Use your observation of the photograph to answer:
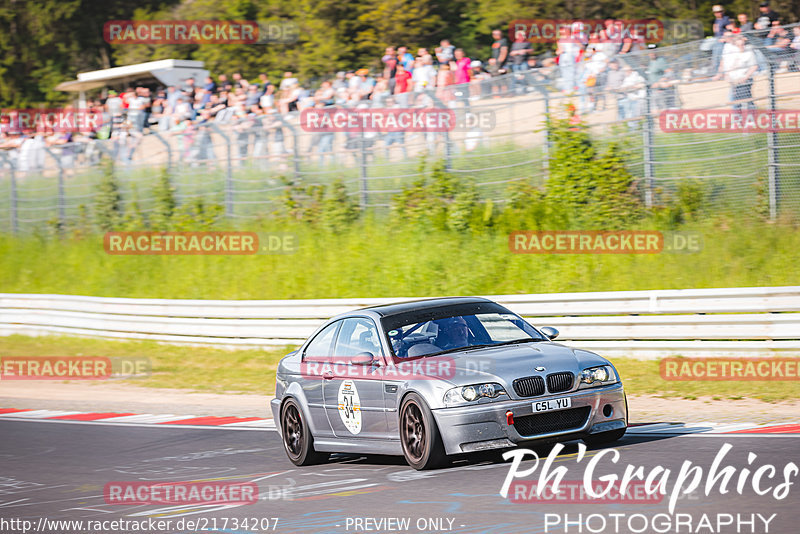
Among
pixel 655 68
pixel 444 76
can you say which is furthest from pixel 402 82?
pixel 655 68

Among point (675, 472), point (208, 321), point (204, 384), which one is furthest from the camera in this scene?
point (208, 321)

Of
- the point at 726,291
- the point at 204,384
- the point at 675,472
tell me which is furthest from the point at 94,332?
the point at 675,472

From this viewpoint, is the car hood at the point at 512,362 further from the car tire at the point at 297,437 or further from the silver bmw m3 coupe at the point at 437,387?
the car tire at the point at 297,437

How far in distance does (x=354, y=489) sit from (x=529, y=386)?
1.53m

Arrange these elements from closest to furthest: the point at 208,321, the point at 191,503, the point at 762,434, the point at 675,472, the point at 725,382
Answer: the point at 675,472 → the point at 191,503 → the point at 762,434 → the point at 725,382 → the point at 208,321

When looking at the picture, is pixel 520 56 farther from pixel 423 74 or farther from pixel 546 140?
pixel 423 74

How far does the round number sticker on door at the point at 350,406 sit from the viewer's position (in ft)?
31.2

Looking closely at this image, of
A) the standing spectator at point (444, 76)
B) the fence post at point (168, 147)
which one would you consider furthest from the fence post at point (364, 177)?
the fence post at point (168, 147)

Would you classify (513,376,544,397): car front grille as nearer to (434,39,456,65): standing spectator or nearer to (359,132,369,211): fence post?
(434,39,456,65): standing spectator

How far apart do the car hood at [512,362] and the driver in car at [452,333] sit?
0.23 metres

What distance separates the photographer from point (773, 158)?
17.4 metres

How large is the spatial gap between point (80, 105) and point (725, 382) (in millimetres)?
28119

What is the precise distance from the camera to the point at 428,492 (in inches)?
315

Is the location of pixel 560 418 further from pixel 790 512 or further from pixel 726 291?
pixel 726 291
